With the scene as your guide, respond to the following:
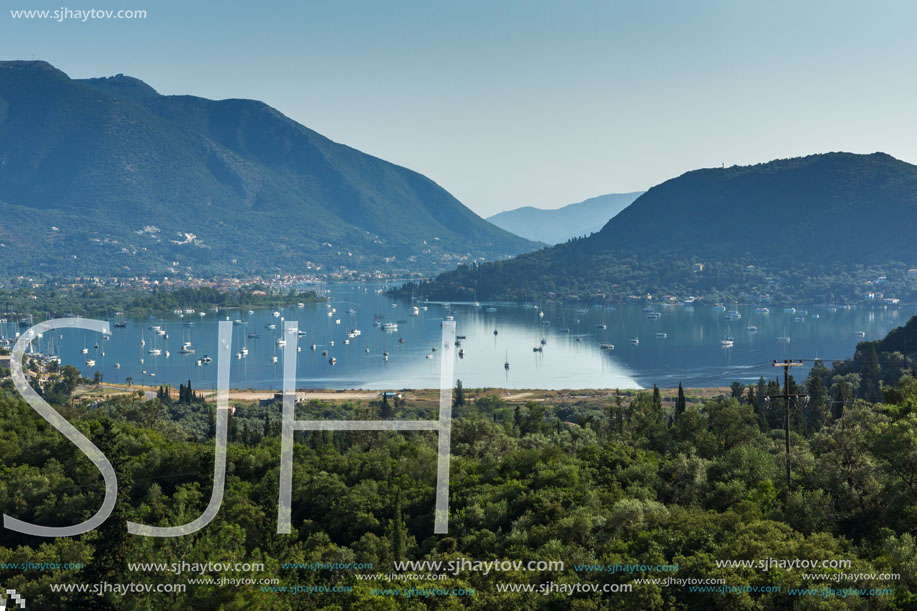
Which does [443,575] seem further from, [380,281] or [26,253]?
[26,253]

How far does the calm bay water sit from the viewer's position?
193 ft

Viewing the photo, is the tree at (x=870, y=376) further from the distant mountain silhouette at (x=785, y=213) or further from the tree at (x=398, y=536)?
the distant mountain silhouette at (x=785, y=213)

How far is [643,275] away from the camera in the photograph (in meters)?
129

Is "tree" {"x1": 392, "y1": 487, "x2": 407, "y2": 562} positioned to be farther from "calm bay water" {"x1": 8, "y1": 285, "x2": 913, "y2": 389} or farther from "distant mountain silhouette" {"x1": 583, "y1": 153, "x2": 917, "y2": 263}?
"distant mountain silhouette" {"x1": 583, "y1": 153, "x2": 917, "y2": 263}

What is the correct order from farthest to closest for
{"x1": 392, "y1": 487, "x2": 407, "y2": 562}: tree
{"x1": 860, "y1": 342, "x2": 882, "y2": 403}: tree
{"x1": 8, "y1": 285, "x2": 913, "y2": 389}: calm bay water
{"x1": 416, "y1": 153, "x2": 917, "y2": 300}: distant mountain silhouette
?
{"x1": 416, "y1": 153, "x2": 917, "y2": 300}: distant mountain silhouette → {"x1": 8, "y1": 285, "x2": 913, "y2": 389}: calm bay water → {"x1": 860, "y1": 342, "x2": 882, "y2": 403}: tree → {"x1": 392, "y1": 487, "x2": 407, "y2": 562}: tree

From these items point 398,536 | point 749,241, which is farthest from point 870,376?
point 749,241

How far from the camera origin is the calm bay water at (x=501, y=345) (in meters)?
Result: 58.9

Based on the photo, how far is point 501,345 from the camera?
249ft

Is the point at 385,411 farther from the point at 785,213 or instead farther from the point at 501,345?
the point at 785,213

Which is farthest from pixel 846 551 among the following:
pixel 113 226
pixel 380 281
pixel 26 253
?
pixel 113 226

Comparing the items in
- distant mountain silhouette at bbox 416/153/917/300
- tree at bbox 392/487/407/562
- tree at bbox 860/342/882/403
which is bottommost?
tree at bbox 392/487/407/562

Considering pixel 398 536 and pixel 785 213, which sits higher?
pixel 785 213

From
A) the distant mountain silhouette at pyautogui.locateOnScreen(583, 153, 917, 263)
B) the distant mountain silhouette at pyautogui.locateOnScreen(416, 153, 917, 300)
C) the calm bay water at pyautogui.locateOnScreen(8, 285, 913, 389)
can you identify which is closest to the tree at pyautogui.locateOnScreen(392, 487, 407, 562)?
the calm bay water at pyautogui.locateOnScreen(8, 285, 913, 389)

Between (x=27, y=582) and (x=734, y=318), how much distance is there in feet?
282
